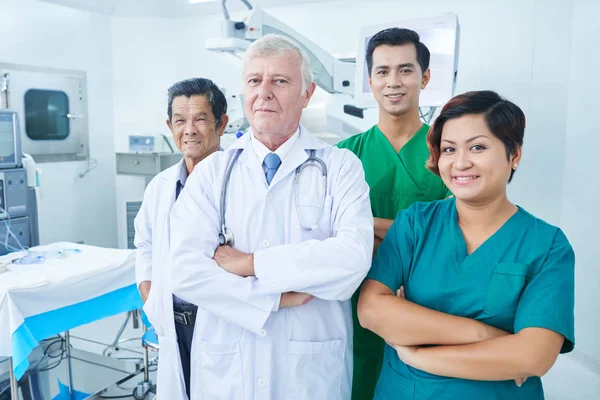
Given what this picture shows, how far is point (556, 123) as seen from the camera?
2797mm

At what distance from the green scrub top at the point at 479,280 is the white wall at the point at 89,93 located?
388 centimetres

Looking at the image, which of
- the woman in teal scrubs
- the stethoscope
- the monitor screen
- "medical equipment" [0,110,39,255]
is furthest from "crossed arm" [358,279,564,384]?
"medical equipment" [0,110,39,255]

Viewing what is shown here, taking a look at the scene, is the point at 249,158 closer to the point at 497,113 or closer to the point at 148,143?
the point at 497,113

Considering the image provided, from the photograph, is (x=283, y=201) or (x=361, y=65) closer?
(x=283, y=201)

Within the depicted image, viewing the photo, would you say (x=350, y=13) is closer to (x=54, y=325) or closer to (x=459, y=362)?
(x=54, y=325)

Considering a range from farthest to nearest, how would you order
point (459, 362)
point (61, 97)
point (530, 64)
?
point (61, 97) < point (530, 64) < point (459, 362)

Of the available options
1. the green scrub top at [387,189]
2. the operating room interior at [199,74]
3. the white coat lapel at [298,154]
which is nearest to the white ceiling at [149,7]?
the operating room interior at [199,74]

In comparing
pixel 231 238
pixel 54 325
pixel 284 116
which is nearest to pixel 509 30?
pixel 284 116

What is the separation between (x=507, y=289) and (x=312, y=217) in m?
0.45

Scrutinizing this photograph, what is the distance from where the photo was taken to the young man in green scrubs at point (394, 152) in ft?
4.67

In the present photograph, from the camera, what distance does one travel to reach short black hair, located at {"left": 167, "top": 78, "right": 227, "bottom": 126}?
1629mm

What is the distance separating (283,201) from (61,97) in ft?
12.7

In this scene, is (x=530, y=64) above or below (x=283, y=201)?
above

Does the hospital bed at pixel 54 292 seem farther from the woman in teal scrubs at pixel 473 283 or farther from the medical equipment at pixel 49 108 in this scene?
the medical equipment at pixel 49 108
